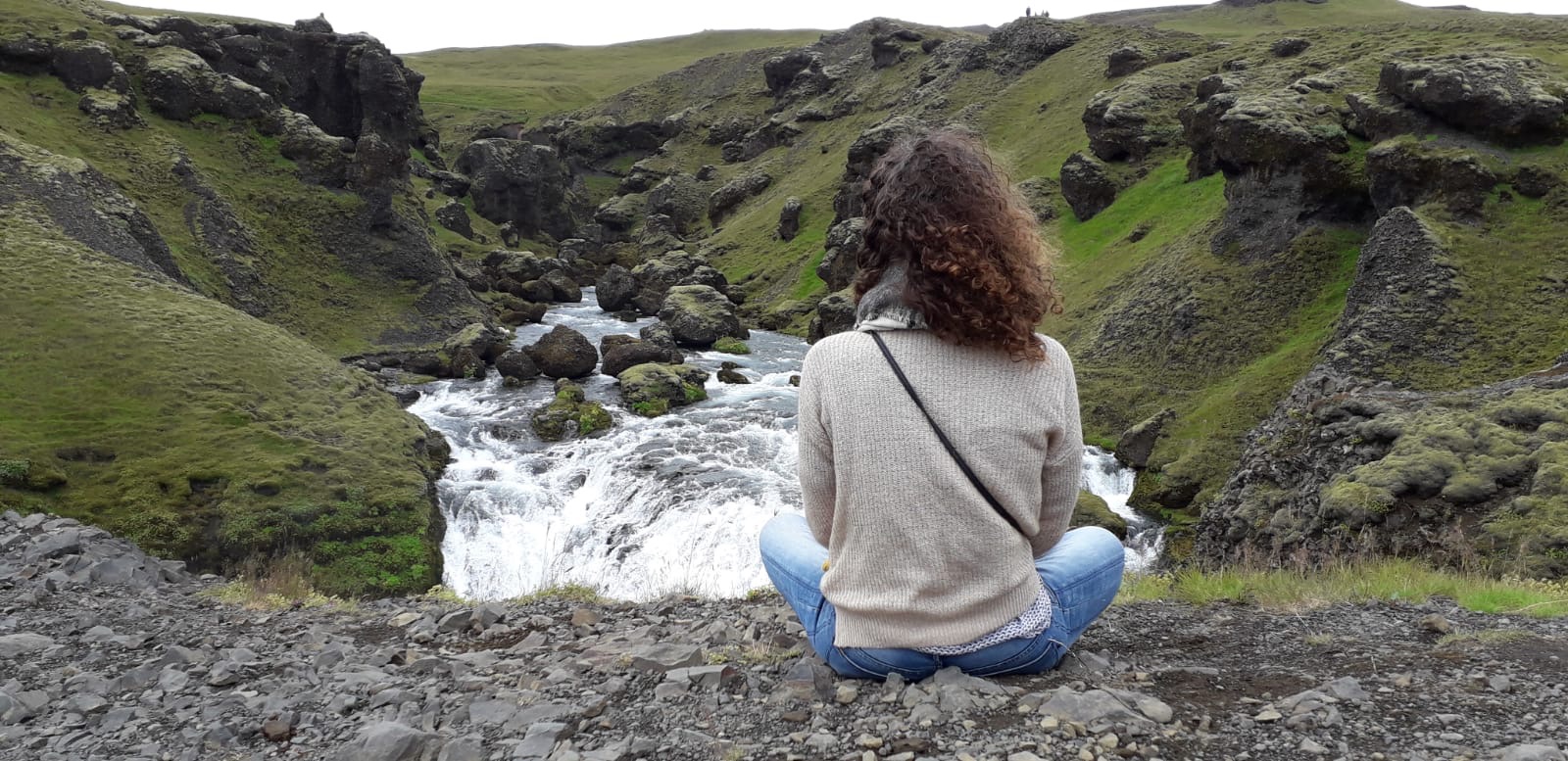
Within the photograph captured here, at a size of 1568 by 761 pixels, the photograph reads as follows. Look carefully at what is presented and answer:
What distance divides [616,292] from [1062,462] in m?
60.8

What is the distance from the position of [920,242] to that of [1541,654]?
524 cm

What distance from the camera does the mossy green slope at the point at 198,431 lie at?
19281 millimetres

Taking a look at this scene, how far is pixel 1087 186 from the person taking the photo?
54219mm

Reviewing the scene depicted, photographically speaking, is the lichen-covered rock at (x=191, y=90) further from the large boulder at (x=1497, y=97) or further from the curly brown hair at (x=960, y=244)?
the curly brown hair at (x=960, y=244)

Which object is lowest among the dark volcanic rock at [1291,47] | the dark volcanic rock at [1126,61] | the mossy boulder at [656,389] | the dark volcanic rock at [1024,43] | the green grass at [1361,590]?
the mossy boulder at [656,389]

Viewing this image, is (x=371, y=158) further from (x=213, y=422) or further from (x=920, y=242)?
(x=920, y=242)

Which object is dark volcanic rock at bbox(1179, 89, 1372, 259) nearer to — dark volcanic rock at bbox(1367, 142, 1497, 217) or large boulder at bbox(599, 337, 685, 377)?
dark volcanic rock at bbox(1367, 142, 1497, 217)

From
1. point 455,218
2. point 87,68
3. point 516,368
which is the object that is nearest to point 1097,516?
point 516,368

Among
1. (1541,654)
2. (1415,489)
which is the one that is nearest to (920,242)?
(1541,654)

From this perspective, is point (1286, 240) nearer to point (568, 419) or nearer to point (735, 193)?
point (568, 419)

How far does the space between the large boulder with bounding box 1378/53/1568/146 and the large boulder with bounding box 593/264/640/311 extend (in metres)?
47.2

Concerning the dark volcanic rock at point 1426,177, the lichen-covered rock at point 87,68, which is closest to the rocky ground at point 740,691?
the dark volcanic rock at point 1426,177

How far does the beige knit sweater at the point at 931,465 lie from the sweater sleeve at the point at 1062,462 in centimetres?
1

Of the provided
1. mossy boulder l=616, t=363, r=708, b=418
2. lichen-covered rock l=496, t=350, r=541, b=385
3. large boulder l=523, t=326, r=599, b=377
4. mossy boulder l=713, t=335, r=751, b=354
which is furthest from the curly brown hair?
mossy boulder l=713, t=335, r=751, b=354
